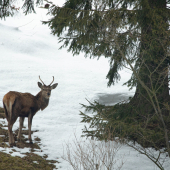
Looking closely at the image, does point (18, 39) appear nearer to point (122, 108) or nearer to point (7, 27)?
point (7, 27)

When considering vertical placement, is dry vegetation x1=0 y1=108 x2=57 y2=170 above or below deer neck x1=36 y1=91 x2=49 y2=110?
below

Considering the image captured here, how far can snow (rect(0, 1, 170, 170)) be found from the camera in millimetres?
7213

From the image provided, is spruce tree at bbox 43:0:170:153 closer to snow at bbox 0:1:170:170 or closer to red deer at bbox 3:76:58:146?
snow at bbox 0:1:170:170

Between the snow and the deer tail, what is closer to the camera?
the deer tail

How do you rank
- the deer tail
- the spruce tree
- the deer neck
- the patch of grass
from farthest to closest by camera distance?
the deer neck → the deer tail → the spruce tree → the patch of grass

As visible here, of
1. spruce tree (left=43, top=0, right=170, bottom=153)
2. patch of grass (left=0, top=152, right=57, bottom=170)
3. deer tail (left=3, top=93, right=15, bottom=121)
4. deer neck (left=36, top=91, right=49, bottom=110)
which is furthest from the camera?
deer neck (left=36, top=91, right=49, bottom=110)

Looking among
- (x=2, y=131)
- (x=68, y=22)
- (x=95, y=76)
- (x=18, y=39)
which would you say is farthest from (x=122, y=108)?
(x=18, y=39)

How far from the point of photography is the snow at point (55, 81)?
721 cm

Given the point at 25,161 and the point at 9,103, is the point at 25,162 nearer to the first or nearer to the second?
the point at 25,161

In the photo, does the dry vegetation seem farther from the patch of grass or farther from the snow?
the snow

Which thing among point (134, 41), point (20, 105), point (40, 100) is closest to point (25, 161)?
point (20, 105)

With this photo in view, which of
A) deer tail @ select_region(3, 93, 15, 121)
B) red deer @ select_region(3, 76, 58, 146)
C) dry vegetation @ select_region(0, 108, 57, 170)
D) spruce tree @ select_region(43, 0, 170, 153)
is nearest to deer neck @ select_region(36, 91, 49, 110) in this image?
red deer @ select_region(3, 76, 58, 146)

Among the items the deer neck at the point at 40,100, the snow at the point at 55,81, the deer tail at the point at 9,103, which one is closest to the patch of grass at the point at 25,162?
the snow at the point at 55,81

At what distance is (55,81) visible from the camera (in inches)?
703
